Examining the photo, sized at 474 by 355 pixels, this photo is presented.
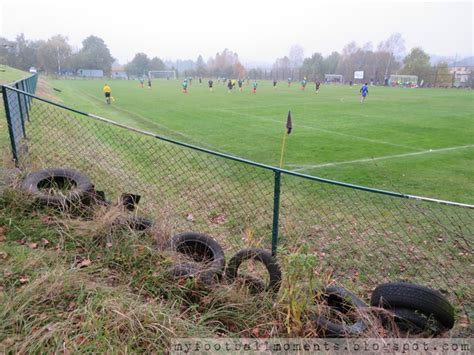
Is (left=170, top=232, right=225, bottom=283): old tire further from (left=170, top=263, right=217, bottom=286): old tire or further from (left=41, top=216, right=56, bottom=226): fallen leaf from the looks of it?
(left=41, top=216, right=56, bottom=226): fallen leaf

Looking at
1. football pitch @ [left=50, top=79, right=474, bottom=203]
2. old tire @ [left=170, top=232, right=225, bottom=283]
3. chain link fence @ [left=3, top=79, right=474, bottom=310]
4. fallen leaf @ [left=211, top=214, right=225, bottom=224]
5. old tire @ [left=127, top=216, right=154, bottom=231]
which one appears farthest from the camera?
football pitch @ [left=50, top=79, right=474, bottom=203]

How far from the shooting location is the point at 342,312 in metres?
3.32

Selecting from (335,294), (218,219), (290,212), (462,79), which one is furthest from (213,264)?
(462,79)

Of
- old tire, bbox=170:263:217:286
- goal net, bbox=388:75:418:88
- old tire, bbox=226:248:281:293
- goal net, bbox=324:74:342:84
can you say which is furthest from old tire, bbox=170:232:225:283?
goal net, bbox=324:74:342:84

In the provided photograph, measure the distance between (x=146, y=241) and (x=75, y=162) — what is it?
4.80 m

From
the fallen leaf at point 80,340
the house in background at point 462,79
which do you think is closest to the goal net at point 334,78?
the house in background at point 462,79

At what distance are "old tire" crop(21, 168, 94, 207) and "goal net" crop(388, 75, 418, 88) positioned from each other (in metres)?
78.6

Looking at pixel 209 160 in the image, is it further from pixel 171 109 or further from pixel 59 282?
pixel 171 109

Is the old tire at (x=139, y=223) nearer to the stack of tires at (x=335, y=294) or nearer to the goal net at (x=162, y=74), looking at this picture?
the stack of tires at (x=335, y=294)

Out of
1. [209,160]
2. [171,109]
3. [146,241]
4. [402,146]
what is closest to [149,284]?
[146,241]

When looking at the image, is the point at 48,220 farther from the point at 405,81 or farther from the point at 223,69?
the point at 223,69

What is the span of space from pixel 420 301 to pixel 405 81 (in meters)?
83.5

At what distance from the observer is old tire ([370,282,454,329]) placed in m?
3.06

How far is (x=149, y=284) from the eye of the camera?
3.33 m
